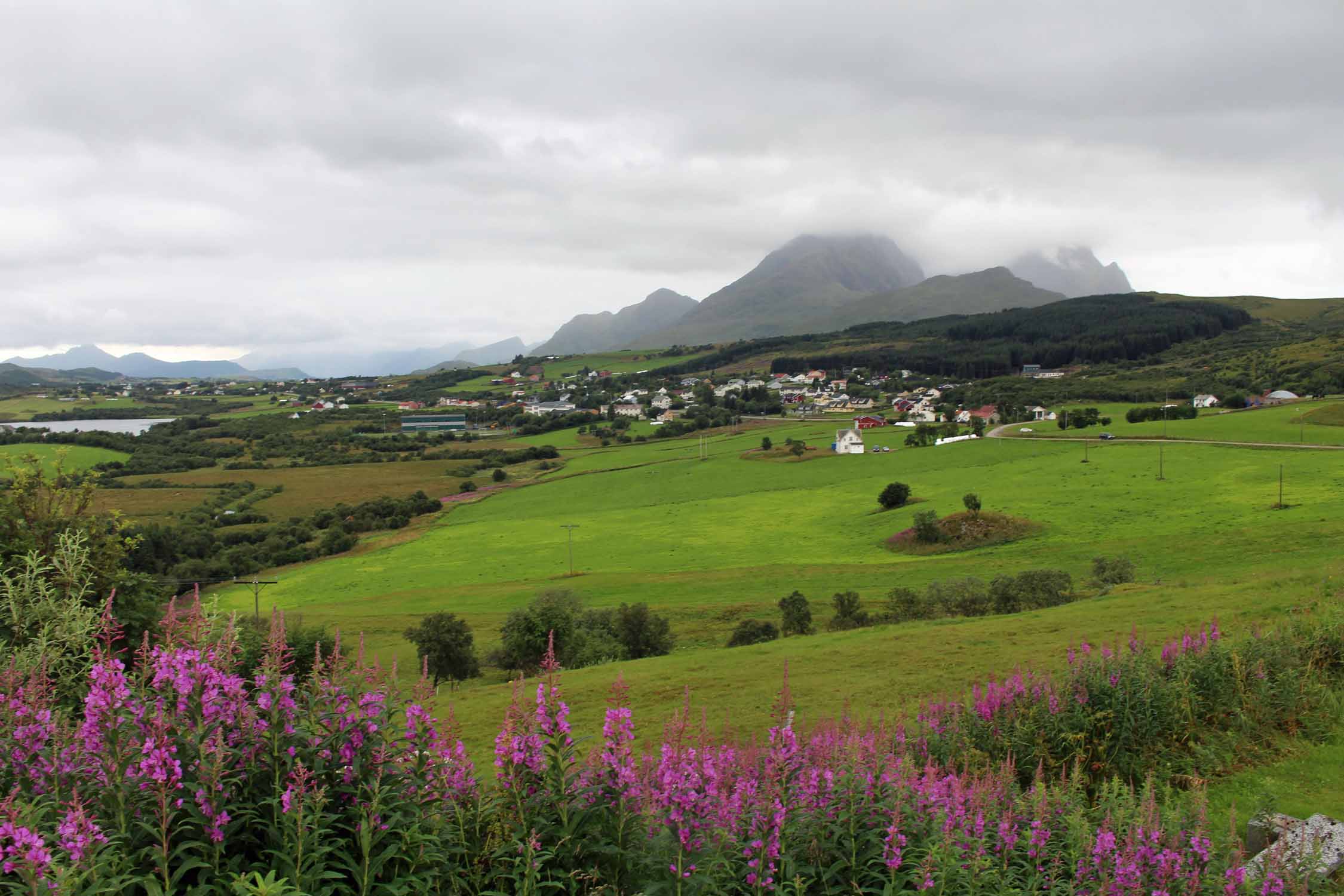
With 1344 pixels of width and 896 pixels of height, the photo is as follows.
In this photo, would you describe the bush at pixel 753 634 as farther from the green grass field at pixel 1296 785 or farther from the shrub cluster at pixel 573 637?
the green grass field at pixel 1296 785

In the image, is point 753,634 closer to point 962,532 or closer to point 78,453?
point 962,532

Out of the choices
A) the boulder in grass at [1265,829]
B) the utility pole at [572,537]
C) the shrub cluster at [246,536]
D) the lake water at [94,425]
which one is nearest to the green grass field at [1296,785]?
the boulder in grass at [1265,829]

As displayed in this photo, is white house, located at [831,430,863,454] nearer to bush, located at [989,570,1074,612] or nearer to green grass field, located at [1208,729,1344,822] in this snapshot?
bush, located at [989,570,1074,612]

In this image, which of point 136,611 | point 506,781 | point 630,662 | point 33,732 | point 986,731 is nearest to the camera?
point 33,732

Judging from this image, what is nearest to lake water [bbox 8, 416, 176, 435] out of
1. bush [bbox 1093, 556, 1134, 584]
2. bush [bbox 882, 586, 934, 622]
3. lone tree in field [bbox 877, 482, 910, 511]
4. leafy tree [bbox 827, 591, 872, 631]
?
lone tree in field [bbox 877, 482, 910, 511]

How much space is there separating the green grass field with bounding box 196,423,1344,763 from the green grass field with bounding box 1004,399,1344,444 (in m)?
10.7

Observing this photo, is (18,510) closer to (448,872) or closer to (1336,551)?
(448,872)

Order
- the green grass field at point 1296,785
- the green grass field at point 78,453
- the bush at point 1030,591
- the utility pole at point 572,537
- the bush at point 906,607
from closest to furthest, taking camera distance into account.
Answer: the green grass field at point 1296,785
the bush at point 1030,591
the bush at point 906,607
the utility pole at point 572,537
the green grass field at point 78,453

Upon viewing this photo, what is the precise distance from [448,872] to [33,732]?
307 centimetres

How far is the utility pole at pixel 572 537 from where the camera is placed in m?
64.0

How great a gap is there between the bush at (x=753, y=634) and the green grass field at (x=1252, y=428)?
7387 centimetres

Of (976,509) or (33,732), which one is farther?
(976,509)

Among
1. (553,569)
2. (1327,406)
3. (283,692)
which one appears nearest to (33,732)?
(283,692)

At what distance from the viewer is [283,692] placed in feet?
18.4
